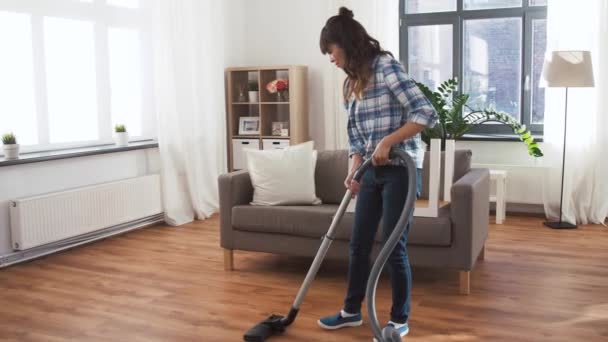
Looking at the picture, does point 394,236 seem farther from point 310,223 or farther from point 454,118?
point 454,118

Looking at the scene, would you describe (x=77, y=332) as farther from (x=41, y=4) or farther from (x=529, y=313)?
(x=41, y=4)

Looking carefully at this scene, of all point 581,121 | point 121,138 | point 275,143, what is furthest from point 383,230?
point 275,143

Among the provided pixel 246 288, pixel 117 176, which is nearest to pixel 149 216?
pixel 117 176

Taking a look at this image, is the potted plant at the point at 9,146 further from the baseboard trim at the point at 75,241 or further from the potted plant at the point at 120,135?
the potted plant at the point at 120,135

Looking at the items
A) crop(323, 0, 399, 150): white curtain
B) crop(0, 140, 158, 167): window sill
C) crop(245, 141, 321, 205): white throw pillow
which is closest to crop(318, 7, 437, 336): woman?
crop(245, 141, 321, 205): white throw pillow

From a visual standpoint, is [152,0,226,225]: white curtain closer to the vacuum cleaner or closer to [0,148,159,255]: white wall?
[0,148,159,255]: white wall

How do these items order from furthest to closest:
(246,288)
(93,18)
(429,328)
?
(93,18)
(246,288)
(429,328)

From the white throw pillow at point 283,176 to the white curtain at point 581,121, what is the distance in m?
2.27

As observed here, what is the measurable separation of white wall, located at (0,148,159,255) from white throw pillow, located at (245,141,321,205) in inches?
55.3

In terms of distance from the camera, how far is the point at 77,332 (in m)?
3.00

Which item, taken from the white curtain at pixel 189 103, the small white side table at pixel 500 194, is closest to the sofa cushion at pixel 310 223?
the white curtain at pixel 189 103

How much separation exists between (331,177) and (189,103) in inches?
76.5

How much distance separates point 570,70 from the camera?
16.0 ft

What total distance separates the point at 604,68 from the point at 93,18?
12.7ft
